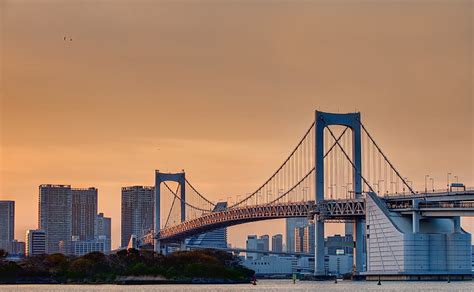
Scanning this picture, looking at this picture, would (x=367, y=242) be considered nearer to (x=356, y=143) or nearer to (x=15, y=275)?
(x=356, y=143)

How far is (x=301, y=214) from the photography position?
101 metres

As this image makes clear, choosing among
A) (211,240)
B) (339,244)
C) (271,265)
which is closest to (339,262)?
(271,265)

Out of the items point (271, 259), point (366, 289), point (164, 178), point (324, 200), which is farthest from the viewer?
point (271, 259)

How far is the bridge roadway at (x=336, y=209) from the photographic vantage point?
85125mm

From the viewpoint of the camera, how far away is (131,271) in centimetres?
10288

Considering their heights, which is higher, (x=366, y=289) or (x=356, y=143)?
(x=356, y=143)

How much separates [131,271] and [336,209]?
54.1 ft

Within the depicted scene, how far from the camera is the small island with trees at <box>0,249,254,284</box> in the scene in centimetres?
10244

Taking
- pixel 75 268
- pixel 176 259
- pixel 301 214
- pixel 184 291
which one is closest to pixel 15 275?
pixel 75 268

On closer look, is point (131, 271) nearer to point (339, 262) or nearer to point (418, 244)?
point (418, 244)

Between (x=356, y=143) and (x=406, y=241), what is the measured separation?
12.4 metres

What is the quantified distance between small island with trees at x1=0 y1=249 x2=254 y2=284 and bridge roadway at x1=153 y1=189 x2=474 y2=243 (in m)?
5.37

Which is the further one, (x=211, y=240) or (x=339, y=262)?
(x=211, y=240)

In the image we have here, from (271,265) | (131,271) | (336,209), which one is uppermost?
(336,209)
